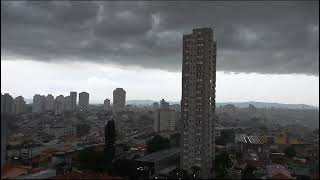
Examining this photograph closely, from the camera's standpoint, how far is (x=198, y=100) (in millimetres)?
21656

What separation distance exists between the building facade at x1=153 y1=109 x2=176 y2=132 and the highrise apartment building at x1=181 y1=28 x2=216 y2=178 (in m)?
27.3

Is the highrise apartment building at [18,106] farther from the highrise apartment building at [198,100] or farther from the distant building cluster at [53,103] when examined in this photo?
the distant building cluster at [53,103]

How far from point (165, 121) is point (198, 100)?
93.9 ft

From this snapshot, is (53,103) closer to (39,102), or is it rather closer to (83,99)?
(39,102)

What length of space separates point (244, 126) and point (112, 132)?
3776 centimetres

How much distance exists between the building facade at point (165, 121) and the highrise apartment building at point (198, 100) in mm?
27303

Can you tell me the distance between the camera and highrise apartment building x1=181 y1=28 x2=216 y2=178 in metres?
21.1

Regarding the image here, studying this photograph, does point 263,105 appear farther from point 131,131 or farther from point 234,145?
point 234,145

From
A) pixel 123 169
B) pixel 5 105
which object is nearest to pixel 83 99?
pixel 123 169

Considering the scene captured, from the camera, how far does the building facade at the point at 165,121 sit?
49594 mm

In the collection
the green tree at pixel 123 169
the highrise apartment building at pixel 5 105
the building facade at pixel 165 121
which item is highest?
the highrise apartment building at pixel 5 105

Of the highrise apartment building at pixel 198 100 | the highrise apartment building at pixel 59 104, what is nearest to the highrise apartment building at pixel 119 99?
the highrise apartment building at pixel 59 104

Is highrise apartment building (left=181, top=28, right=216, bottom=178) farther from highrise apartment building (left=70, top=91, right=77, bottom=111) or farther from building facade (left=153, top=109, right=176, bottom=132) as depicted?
highrise apartment building (left=70, top=91, right=77, bottom=111)

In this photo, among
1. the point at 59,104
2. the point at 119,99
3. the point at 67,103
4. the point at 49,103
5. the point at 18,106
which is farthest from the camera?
the point at 119,99
